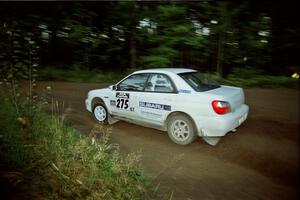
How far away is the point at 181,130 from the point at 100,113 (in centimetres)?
252

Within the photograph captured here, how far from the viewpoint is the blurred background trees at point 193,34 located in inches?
464

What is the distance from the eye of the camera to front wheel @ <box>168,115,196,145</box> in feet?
17.2

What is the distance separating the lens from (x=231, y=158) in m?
4.90

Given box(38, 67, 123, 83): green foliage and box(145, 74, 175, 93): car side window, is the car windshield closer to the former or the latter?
box(145, 74, 175, 93): car side window

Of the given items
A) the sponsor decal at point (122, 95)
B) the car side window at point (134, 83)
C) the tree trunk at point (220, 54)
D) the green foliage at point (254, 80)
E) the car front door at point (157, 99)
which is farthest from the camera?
the tree trunk at point (220, 54)

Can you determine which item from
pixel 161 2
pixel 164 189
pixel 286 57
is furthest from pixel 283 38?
pixel 164 189

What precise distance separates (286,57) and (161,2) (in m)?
6.77

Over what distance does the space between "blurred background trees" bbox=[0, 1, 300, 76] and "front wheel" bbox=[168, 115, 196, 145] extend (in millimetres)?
6615

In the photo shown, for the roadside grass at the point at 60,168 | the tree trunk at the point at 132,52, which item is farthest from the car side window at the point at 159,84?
the tree trunk at the point at 132,52

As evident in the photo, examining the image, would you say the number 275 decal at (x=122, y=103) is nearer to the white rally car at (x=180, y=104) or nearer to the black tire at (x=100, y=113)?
the white rally car at (x=180, y=104)

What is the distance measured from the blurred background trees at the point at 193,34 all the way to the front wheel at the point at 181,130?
6615 mm

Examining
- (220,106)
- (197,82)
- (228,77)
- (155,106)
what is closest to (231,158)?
(220,106)

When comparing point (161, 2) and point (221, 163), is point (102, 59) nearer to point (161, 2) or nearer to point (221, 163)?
point (161, 2)

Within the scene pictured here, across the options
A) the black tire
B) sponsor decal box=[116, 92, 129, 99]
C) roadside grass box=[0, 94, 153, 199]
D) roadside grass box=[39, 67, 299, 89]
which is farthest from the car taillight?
roadside grass box=[39, 67, 299, 89]
